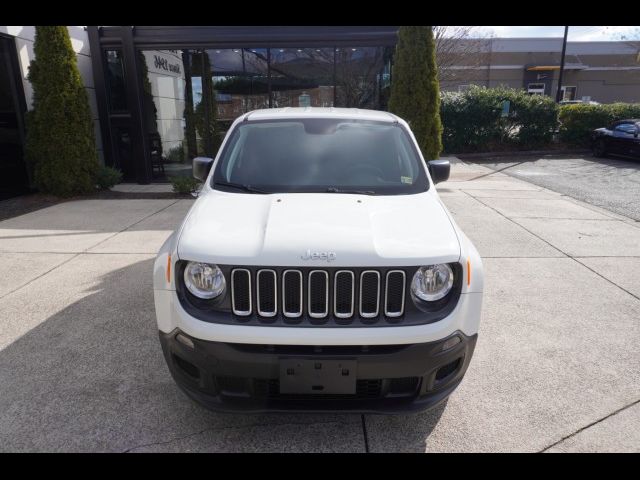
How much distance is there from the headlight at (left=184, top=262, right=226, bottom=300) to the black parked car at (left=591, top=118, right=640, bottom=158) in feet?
52.9

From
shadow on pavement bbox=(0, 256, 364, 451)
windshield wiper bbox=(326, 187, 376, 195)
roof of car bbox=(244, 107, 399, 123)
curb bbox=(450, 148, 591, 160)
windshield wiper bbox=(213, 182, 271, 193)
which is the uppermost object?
roof of car bbox=(244, 107, 399, 123)

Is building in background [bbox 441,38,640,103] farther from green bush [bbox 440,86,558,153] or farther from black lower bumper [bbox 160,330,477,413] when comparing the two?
black lower bumper [bbox 160,330,477,413]

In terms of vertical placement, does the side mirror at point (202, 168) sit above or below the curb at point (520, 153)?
above

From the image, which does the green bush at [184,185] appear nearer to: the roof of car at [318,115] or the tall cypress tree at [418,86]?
the tall cypress tree at [418,86]

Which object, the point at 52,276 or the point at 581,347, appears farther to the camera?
the point at 52,276

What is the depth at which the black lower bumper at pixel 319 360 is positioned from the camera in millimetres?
2266

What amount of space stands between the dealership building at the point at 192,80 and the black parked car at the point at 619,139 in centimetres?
866

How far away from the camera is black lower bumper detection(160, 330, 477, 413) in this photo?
89.2 inches

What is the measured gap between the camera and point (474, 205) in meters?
9.03

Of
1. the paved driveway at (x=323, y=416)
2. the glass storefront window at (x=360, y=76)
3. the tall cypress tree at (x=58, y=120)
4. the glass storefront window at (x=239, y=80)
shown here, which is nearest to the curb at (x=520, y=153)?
the glass storefront window at (x=360, y=76)

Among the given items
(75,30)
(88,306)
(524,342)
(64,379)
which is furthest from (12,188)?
(524,342)

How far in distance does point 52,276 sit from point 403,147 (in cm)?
399

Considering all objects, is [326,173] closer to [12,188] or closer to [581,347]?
[581,347]

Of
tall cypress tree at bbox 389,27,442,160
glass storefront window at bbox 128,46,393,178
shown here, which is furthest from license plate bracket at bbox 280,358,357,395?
glass storefront window at bbox 128,46,393,178
